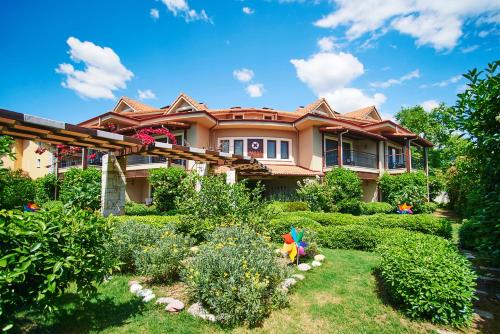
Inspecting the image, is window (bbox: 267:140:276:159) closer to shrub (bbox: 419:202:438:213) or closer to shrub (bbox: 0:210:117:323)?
shrub (bbox: 419:202:438:213)

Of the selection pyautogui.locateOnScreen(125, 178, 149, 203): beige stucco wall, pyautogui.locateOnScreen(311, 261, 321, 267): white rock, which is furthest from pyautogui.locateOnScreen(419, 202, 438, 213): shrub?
pyautogui.locateOnScreen(125, 178, 149, 203): beige stucco wall

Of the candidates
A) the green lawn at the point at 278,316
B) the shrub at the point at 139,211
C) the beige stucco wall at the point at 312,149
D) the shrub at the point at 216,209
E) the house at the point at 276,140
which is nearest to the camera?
the green lawn at the point at 278,316

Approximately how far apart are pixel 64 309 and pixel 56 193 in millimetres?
22729

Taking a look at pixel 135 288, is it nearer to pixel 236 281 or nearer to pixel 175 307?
pixel 175 307

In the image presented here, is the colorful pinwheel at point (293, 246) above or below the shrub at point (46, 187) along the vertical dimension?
below

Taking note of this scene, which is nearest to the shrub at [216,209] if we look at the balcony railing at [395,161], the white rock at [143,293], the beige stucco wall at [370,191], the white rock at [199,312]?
the white rock at [143,293]

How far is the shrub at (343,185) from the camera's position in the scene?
1734 cm

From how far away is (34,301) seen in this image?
123 inches

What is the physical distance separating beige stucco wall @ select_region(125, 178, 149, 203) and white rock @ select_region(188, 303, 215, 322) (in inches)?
753

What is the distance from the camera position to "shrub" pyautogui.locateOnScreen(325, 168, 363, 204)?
17.3m

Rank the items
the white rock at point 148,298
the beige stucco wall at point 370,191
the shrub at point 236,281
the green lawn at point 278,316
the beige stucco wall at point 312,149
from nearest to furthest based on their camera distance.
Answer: the green lawn at point 278,316, the shrub at point 236,281, the white rock at point 148,298, the beige stucco wall at point 312,149, the beige stucco wall at point 370,191

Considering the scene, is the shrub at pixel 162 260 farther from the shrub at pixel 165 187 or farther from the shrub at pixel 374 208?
the shrub at pixel 374 208

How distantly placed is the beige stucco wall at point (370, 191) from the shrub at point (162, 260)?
19969mm

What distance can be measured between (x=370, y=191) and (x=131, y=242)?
2062 cm
